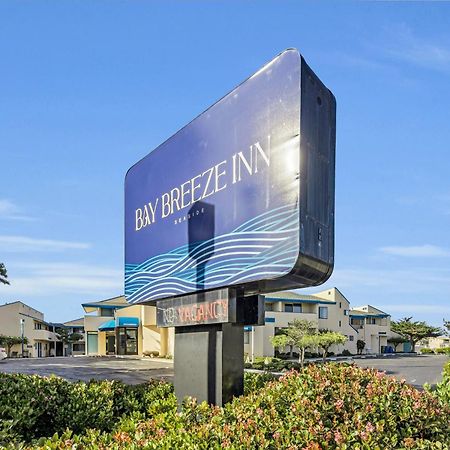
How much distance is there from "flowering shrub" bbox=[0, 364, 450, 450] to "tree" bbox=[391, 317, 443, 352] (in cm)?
8097

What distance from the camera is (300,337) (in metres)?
44.2

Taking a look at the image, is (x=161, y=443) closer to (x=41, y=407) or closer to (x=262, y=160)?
(x=262, y=160)

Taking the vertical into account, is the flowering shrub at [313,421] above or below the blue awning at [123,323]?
above

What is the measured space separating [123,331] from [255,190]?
43152 millimetres

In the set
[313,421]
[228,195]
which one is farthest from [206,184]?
[313,421]

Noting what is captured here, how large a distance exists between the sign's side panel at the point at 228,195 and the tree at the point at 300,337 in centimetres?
3062

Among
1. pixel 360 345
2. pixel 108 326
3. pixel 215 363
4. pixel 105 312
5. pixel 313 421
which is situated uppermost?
pixel 215 363

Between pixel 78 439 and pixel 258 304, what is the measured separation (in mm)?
3242

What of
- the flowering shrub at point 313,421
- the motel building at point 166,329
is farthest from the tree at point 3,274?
the flowering shrub at point 313,421

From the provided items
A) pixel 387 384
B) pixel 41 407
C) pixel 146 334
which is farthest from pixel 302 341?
pixel 387 384

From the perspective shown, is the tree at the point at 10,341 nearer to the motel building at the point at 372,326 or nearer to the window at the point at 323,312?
the window at the point at 323,312

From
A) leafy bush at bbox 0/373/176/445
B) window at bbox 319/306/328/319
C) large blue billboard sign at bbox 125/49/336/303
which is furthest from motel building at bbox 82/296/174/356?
large blue billboard sign at bbox 125/49/336/303

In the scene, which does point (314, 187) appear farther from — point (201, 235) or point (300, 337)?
point (300, 337)

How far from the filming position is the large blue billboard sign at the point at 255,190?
23.0 feet
